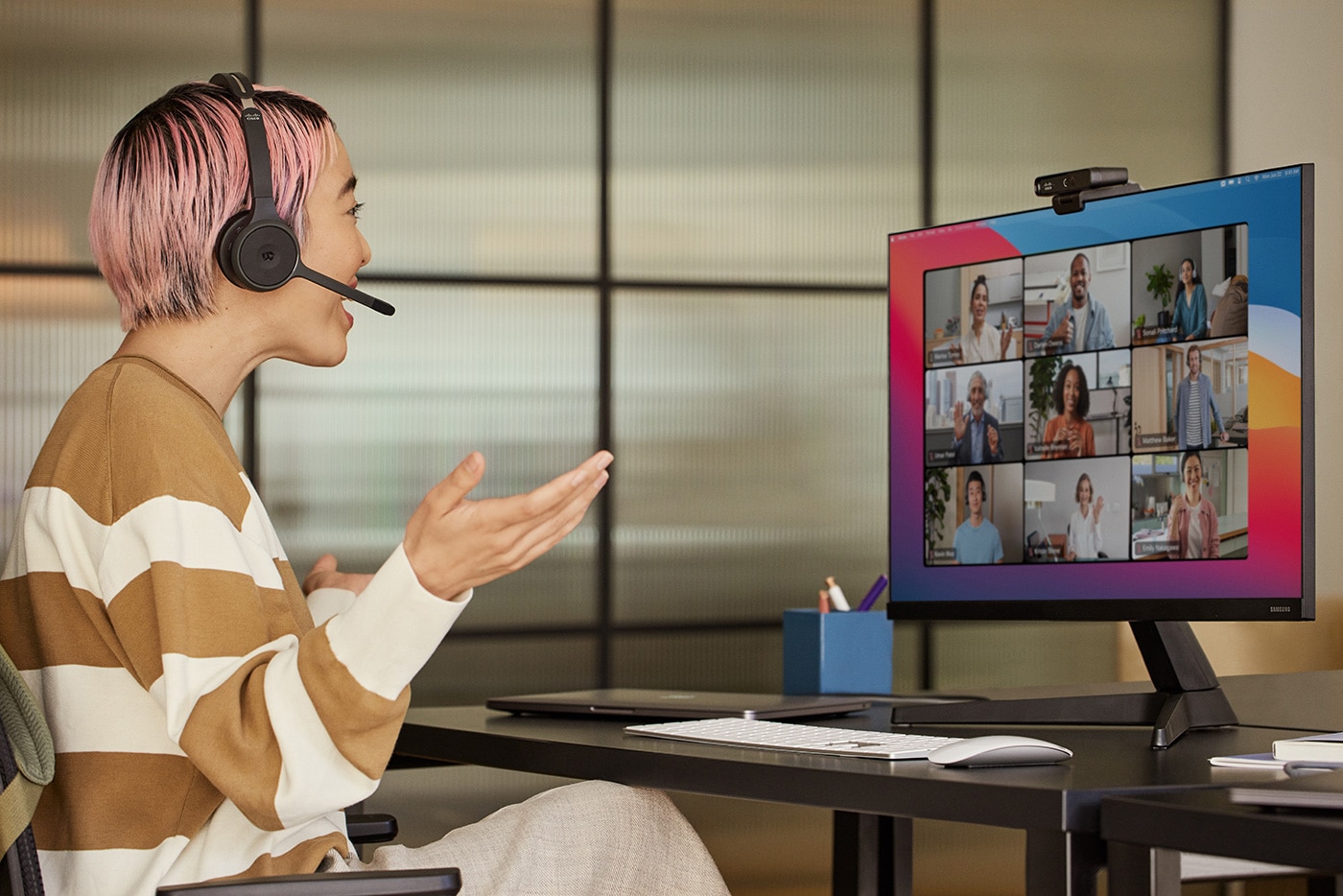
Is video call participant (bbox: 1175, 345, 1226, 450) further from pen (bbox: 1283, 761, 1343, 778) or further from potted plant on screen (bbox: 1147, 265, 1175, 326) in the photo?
pen (bbox: 1283, 761, 1343, 778)

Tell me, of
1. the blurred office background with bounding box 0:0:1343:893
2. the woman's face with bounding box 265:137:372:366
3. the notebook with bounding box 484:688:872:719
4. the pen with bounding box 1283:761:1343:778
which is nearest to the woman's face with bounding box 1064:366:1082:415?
the notebook with bounding box 484:688:872:719

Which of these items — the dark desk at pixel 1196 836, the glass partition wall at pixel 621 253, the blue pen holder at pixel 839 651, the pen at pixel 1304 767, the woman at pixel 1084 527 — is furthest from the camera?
the glass partition wall at pixel 621 253

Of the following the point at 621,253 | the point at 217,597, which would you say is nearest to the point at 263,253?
the point at 217,597

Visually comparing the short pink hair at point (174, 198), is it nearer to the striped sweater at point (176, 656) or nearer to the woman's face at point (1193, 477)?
the striped sweater at point (176, 656)

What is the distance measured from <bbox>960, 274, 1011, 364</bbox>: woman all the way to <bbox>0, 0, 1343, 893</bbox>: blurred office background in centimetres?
167

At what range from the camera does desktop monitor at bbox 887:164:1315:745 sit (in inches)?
52.5

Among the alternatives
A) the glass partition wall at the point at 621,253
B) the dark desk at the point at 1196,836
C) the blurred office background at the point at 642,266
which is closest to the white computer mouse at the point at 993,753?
the dark desk at the point at 1196,836

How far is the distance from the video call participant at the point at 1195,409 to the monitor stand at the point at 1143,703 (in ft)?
0.61

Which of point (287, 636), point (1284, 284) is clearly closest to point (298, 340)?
point (287, 636)

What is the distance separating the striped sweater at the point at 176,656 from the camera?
942 millimetres

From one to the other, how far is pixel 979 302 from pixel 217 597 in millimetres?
920

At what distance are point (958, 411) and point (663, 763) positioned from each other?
1.93ft

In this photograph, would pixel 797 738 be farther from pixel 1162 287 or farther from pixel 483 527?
pixel 1162 287

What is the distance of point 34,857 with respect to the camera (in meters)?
0.92
